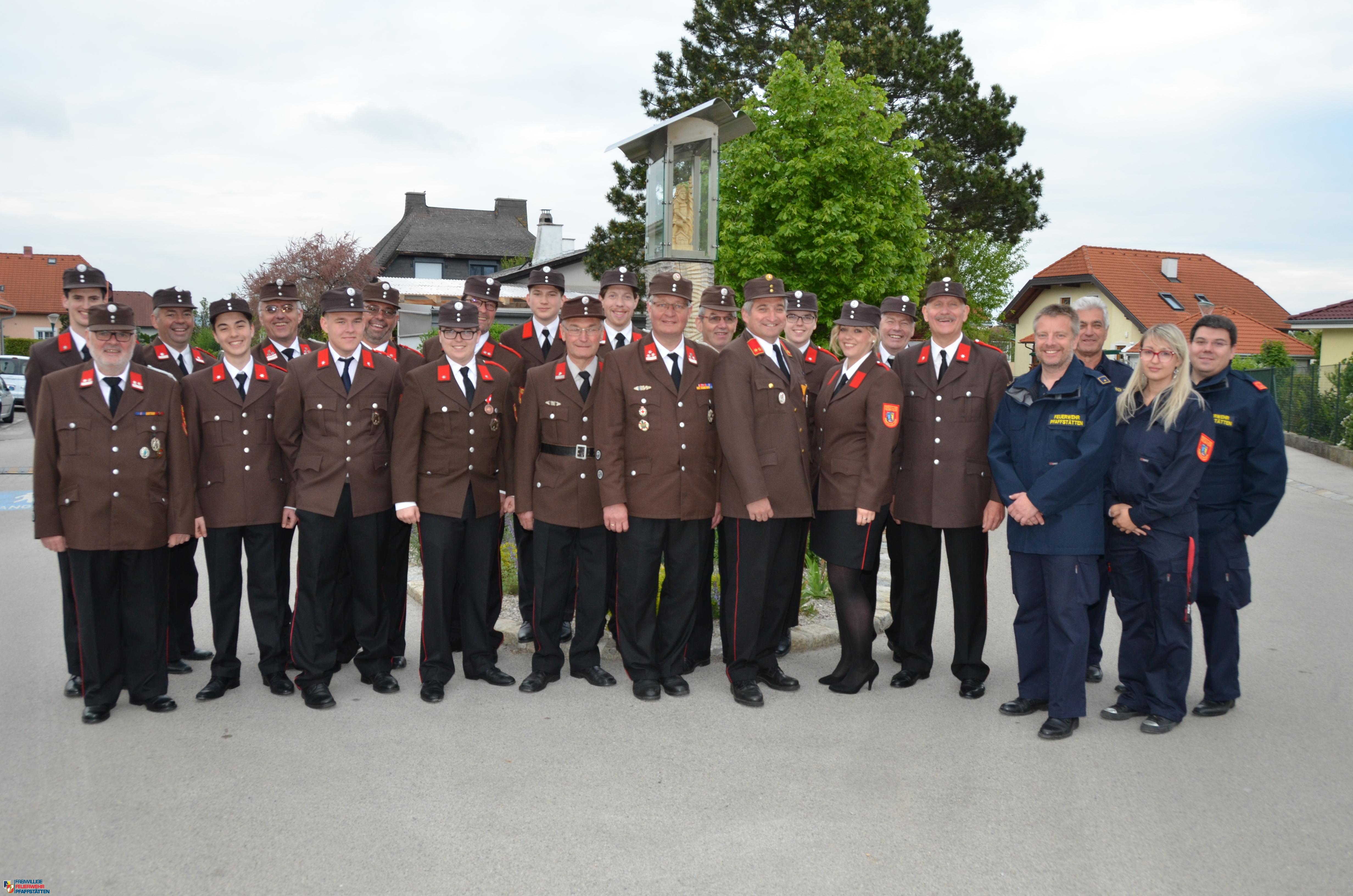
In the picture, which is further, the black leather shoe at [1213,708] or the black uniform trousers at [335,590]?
the black uniform trousers at [335,590]

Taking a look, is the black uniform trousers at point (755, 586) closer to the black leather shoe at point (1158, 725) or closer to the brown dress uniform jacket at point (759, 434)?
the brown dress uniform jacket at point (759, 434)

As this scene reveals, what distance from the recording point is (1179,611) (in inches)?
192

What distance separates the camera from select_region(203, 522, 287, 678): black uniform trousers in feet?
17.6

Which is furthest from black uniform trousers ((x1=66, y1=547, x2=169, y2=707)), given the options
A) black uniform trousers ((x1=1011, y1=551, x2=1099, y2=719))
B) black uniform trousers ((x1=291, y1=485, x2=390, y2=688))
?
black uniform trousers ((x1=1011, y1=551, x2=1099, y2=719))

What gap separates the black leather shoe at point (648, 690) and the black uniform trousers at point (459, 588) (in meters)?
0.90

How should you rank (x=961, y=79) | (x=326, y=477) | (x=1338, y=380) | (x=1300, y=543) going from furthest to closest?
(x=961, y=79), (x=1338, y=380), (x=1300, y=543), (x=326, y=477)

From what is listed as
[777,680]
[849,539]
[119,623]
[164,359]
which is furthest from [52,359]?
[849,539]

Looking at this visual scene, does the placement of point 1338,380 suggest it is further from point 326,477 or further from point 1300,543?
point 326,477

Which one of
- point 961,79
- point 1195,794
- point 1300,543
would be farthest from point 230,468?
point 961,79

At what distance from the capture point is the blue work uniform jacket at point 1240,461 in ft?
16.5

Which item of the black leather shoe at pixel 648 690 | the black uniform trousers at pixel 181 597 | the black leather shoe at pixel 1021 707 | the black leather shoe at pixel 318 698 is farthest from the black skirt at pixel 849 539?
the black uniform trousers at pixel 181 597

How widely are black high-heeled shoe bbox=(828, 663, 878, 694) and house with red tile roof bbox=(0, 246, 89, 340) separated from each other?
63266 millimetres

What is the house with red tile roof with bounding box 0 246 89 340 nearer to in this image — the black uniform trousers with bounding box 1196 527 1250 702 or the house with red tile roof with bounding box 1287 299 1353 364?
the house with red tile roof with bounding box 1287 299 1353 364

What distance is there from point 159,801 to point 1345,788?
487cm
